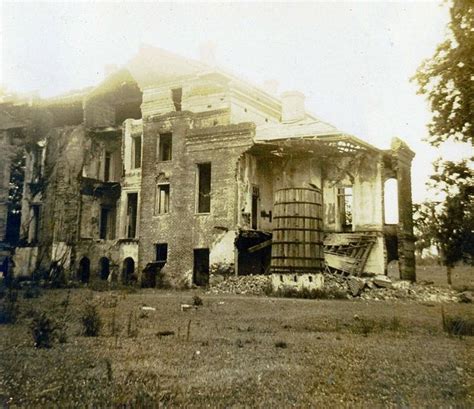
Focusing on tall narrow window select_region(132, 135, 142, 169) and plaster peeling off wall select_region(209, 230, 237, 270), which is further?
tall narrow window select_region(132, 135, 142, 169)

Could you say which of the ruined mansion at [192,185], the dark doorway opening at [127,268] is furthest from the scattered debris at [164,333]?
the dark doorway opening at [127,268]

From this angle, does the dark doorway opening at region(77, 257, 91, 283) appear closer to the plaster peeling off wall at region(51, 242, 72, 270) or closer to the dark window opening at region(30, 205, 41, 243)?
the plaster peeling off wall at region(51, 242, 72, 270)

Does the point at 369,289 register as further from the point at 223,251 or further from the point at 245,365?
the point at 245,365

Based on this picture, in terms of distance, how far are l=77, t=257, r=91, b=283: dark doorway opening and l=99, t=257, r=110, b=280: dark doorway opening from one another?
65 centimetres

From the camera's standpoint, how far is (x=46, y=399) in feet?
16.2

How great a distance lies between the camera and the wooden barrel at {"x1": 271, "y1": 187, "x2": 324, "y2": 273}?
18.8m

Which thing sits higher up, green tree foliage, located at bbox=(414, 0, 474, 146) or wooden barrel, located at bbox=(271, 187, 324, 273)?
green tree foliage, located at bbox=(414, 0, 474, 146)

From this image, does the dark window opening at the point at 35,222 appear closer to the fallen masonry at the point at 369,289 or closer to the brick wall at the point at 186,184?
the brick wall at the point at 186,184

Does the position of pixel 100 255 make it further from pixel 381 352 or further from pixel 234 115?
pixel 381 352

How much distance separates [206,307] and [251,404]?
9238 millimetres

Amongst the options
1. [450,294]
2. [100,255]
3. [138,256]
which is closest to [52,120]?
[100,255]

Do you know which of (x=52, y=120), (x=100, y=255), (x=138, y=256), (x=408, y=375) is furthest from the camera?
(x=52, y=120)

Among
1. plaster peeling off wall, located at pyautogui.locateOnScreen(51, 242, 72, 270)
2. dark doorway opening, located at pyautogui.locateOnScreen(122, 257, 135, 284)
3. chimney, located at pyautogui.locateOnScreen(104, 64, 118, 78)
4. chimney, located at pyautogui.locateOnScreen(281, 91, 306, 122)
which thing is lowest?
dark doorway opening, located at pyautogui.locateOnScreen(122, 257, 135, 284)

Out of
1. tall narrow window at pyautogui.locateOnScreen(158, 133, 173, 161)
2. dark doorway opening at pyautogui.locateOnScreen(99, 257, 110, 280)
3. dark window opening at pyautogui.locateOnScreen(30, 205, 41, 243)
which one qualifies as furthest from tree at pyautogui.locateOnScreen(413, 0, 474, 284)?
dark window opening at pyautogui.locateOnScreen(30, 205, 41, 243)
